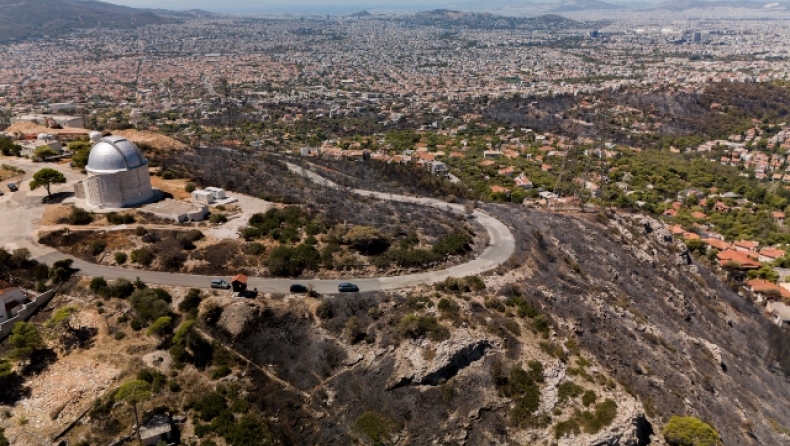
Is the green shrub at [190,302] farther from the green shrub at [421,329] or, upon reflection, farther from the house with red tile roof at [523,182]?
the house with red tile roof at [523,182]

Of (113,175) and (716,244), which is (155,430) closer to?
(113,175)

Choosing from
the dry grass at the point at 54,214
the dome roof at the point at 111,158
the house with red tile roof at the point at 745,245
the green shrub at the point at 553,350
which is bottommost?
the house with red tile roof at the point at 745,245

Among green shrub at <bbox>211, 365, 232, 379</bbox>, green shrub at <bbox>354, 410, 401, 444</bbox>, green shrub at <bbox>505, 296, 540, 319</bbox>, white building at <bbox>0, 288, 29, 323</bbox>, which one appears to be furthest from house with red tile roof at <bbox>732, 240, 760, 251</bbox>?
white building at <bbox>0, 288, 29, 323</bbox>

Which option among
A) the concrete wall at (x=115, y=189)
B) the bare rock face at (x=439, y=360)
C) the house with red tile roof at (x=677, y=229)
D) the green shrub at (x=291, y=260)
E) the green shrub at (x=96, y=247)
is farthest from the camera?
the house with red tile roof at (x=677, y=229)

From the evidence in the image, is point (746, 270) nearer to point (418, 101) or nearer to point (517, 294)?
point (517, 294)

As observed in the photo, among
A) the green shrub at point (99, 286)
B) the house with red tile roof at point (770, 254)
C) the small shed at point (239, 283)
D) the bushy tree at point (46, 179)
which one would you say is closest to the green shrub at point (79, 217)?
the bushy tree at point (46, 179)

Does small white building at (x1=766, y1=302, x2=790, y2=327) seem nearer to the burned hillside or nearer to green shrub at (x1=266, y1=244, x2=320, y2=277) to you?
the burned hillside
